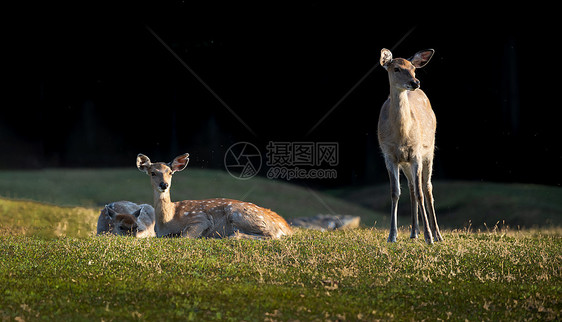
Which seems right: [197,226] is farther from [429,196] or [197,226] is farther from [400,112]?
[429,196]

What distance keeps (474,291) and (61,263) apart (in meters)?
5.88

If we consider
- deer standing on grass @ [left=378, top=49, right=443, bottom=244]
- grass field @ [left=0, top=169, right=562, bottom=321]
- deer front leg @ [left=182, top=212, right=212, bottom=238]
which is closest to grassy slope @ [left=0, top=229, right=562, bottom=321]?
grass field @ [left=0, top=169, right=562, bottom=321]

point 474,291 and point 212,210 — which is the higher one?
point 212,210

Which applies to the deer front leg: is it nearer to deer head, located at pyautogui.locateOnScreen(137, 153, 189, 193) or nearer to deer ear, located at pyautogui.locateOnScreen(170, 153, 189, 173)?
deer head, located at pyautogui.locateOnScreen(137, 153, 189, 193)

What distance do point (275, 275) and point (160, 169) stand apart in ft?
17.1

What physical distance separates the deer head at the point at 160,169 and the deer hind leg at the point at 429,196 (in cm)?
503

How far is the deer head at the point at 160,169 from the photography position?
41.8ft

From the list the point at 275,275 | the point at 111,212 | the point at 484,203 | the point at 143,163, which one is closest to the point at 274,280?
the point at 275,275

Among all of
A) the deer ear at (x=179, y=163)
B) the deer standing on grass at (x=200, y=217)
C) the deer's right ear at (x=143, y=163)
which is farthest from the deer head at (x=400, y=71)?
the deer's right ear at (x=143, y=163)

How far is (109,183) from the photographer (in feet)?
70.7

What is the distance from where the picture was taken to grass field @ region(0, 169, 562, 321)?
686 cm

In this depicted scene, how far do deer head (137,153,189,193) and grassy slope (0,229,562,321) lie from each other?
1476mm

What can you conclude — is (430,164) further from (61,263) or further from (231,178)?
(231,178)

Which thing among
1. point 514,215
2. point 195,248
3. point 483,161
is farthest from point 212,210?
point 483,161
